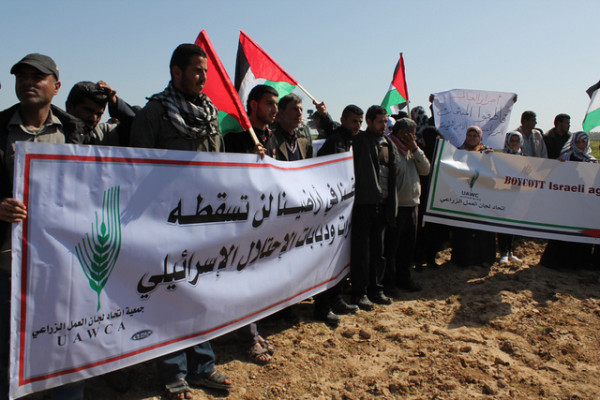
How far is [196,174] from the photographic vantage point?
9.09 feet

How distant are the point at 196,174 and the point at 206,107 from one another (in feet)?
1.59

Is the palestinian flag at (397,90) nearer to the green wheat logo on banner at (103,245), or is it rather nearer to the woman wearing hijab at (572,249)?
→ the woman wearing hijab at (572,249)

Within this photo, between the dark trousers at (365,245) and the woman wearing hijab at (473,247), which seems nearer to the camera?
the dark trousers at (365,245)

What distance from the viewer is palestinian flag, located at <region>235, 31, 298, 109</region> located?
4039 mm

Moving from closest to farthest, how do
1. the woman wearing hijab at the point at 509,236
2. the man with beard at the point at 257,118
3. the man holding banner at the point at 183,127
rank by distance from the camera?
the man holding banner at the point at 183,127 → the man with beard at the point at 257,118 → the woman wearing hijab at the point at 509,236

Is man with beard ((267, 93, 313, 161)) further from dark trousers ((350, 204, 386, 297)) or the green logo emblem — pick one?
the green logo emblem

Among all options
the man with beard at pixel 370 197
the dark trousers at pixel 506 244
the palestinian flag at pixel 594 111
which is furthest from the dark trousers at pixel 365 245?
the palestinian flag at pixel 594 111

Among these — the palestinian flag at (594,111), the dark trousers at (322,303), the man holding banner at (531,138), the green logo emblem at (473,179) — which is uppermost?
the palestinian flag at (594,111)

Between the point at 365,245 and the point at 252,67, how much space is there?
197cm

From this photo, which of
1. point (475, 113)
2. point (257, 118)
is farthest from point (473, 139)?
point (257, 118)

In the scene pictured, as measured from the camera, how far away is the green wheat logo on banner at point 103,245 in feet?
7.53

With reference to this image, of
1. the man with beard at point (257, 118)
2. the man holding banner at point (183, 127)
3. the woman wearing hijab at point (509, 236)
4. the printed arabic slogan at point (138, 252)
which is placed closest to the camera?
the printed arabic slogan at point (138, 252)

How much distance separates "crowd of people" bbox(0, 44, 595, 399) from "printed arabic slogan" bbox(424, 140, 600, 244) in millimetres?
383

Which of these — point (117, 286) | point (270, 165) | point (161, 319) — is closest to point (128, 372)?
point (161, 319)
